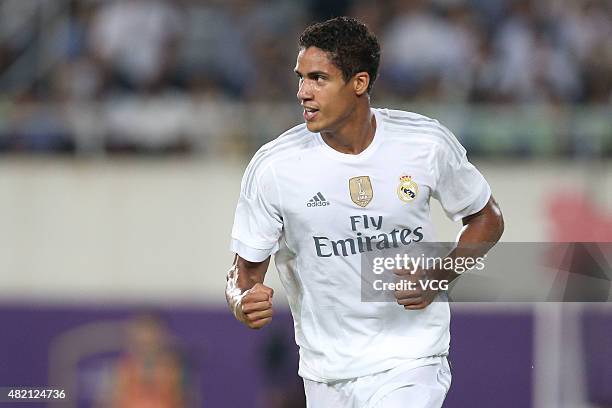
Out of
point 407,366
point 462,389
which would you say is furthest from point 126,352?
point 407,366

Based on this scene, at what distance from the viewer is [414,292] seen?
17.8 feet

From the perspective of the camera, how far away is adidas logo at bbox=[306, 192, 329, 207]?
5.54 meters

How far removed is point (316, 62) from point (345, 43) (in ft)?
0.52

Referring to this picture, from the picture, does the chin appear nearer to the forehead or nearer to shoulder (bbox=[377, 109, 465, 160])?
the forehead

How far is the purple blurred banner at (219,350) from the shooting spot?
10.6 metres

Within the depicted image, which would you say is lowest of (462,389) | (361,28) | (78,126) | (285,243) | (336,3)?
(462,389)

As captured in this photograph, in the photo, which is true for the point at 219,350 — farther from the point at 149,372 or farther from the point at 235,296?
the point at 235,296

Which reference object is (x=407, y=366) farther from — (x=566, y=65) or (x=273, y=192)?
(x=566, y=65)

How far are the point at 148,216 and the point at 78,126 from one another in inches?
37.2

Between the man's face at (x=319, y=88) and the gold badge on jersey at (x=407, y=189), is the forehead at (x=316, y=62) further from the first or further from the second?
the gold badge on jersey at (x=407, y=189)

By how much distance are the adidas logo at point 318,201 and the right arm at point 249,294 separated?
1.08 feet

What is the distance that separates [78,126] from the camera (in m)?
10.9

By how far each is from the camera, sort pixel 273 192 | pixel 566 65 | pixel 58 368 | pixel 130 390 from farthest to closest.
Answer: pixel 566 65, pixel 58 368, pixel 130 390, pixel 273 192

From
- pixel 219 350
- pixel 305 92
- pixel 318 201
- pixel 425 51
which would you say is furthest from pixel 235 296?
pixel 425 51
